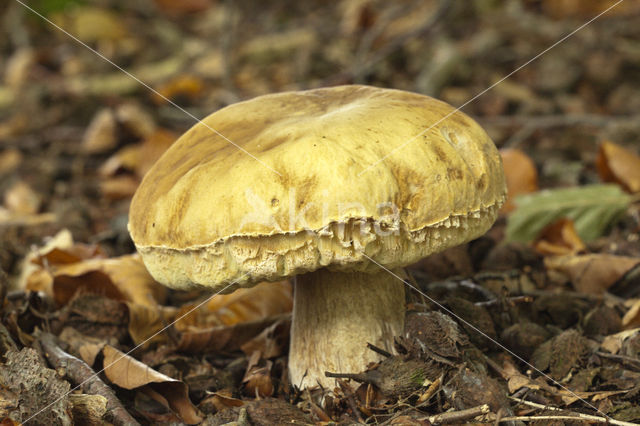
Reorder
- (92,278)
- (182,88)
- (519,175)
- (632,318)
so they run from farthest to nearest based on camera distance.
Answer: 1. (182,88)
2. (519,175)
3. (92,278)
4. (632,318)

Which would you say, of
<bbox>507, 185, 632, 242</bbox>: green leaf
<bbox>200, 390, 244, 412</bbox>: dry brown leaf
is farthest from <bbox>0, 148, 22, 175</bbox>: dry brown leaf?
<bbox>507, 185, 632, 242</bbox>: green leaf

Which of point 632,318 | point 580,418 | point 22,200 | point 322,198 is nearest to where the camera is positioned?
point 322,198

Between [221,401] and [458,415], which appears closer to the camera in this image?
[458,415]

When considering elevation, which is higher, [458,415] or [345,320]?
[345,320]

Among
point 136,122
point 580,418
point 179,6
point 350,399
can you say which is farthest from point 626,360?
point 179,6

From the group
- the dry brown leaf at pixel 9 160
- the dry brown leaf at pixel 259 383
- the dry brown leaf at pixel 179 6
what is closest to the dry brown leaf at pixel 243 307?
the dry brown leaf at pixel 259 383

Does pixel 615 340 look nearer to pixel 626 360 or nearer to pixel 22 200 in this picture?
pixel 626 360

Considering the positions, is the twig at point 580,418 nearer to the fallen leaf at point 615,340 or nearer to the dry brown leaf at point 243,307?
the fallen leaf at point 615,340

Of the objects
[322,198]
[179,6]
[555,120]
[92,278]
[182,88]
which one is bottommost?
[92,278]
